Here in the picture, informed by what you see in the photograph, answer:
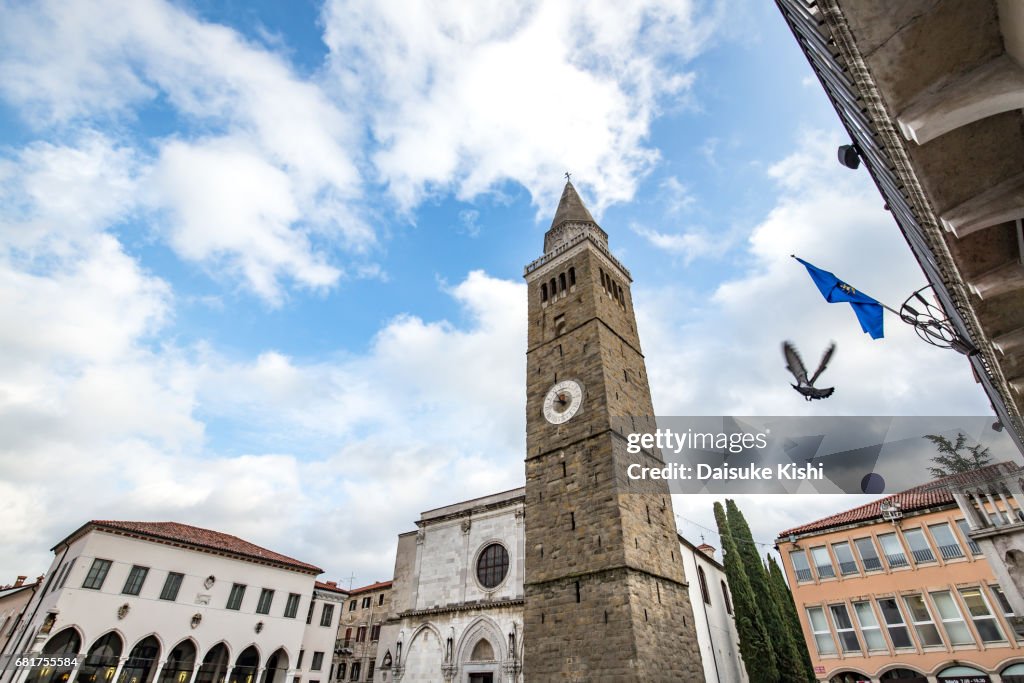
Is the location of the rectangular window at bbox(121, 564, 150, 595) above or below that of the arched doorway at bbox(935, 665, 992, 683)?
above

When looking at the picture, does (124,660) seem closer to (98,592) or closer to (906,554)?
(98,592)

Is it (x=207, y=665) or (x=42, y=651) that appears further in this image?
(x=207, y=665)

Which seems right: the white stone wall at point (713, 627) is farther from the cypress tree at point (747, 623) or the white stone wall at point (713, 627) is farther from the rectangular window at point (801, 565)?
the rectangular window at point (801, 565)

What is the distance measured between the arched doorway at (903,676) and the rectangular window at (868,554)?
10.9ft

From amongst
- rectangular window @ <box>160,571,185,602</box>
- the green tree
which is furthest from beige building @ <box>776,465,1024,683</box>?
rectangular window @ <box>160,571,185,602</box>

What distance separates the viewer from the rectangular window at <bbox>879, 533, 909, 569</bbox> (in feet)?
62.0

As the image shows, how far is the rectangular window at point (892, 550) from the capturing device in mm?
18891

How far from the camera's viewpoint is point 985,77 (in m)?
2.97

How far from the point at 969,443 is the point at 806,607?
9466 mm

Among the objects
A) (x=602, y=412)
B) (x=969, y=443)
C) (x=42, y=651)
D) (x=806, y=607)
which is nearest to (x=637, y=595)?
(x=602, y=412)

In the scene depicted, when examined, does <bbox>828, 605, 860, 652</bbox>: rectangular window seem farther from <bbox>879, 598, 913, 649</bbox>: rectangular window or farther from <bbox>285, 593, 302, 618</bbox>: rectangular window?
<bbox>285, 593, 302, 618</bbox>: rectangular window

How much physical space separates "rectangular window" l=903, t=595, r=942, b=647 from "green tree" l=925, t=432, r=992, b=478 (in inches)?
198

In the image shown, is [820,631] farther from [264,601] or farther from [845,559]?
[264,601]

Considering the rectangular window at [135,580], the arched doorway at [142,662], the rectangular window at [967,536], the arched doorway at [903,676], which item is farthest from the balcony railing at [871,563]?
the rectangular window at [135,580]
